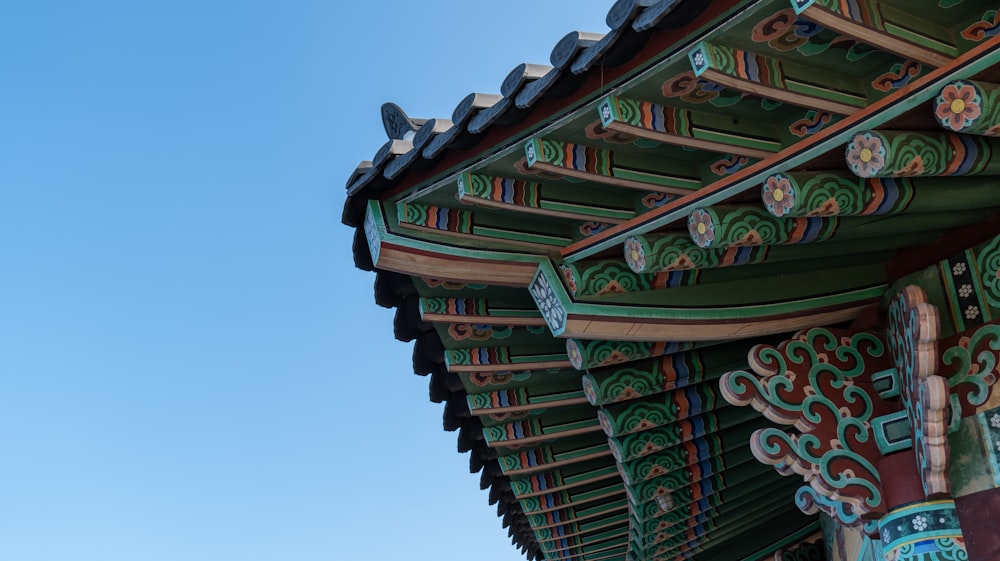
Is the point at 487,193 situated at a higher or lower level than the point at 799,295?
higher

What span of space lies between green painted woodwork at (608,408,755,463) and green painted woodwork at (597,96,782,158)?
2093 mm

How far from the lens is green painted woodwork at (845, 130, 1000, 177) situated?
3598 millimetres

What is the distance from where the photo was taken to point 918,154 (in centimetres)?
362

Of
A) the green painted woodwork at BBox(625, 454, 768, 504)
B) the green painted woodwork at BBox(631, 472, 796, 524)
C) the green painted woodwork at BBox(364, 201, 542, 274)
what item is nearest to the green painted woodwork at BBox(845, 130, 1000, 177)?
the green painted woodwork at BBox(364, 201, 542, 274)

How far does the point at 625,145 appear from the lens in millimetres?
4195

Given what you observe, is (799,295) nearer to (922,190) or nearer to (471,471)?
(922,190)

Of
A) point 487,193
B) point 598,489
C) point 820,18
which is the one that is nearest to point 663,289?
point 487,193

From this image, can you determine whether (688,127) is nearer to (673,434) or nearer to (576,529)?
(673,434)

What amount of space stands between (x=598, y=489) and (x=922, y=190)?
11.9 feet

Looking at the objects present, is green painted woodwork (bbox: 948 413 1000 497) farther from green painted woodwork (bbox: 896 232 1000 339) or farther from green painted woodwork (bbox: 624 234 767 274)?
green painted woodwork (bbox: 624 234 767 274)

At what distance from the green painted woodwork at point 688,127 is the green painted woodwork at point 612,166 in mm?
310

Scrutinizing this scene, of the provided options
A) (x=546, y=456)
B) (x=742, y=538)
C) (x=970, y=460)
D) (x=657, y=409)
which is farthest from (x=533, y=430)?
(x=742, y=538)

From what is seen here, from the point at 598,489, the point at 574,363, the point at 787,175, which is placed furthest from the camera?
the point at 598,489

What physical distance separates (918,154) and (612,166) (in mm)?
1140
